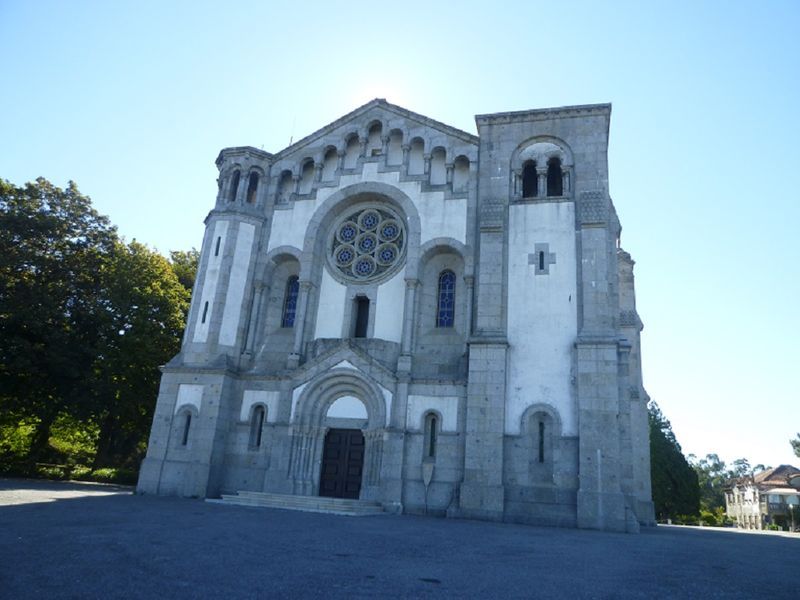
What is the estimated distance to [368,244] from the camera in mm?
26797

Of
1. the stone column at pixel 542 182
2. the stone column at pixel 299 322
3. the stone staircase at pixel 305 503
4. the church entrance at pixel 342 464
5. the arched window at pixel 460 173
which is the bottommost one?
the stone staircase at pixel 305 503

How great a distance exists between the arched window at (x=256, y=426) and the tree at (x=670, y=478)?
33929mm

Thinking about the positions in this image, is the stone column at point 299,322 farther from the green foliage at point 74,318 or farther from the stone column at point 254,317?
the green foliage at point 74,318

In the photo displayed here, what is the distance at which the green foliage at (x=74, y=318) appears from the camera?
92.3 ft

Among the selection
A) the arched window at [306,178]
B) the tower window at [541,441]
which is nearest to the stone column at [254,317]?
the arched window at [306,178]

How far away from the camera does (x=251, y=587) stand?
6.57m

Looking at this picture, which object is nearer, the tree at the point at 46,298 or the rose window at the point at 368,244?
the rose window at the point at 368,244

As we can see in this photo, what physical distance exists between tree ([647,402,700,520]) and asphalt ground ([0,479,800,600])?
3374 cm

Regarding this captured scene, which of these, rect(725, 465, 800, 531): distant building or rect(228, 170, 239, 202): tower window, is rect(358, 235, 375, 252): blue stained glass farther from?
rect(725, 465, 800, 531): distant building

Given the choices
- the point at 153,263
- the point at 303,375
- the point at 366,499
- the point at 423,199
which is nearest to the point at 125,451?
the point at 153,263

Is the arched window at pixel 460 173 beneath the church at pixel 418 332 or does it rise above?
above

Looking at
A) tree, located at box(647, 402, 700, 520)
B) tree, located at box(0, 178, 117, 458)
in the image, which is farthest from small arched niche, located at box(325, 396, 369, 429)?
tree, located at box(647, 402, 700, 520)

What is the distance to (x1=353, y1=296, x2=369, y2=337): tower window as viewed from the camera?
25766 mm

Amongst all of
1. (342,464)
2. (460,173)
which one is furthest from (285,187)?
(342,464)
